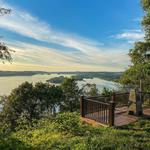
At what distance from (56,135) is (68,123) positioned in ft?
3.53

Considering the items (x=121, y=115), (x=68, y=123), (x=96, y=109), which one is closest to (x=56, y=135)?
(x=68, y=123)

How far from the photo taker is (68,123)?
14.7 meters

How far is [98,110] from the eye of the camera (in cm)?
1673

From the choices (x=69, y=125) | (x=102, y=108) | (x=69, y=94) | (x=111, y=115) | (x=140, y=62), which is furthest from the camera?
(x=69, y=94)

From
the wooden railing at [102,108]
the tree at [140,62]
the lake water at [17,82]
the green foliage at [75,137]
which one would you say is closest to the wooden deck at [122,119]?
the wooden railing at [102,108]

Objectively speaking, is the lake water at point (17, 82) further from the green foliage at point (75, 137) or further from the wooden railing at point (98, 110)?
the green foliage at point (75, 137)

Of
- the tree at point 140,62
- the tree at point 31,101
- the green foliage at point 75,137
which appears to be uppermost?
the tree at point 140,62

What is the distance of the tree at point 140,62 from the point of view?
22.7 m

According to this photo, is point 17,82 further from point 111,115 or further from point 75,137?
point 75,137

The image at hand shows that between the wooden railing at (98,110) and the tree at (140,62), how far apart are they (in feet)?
22.5

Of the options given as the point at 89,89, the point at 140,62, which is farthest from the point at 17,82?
the point at 140,62

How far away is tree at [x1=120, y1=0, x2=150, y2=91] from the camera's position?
895 inches

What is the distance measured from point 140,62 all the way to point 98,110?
853 centimetres

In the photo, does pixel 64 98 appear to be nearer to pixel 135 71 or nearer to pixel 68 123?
pixel 135 71
